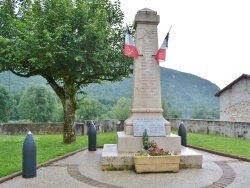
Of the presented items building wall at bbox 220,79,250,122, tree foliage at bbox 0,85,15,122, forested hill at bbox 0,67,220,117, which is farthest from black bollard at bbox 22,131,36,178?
forested hill at bbox 0,67,220,117

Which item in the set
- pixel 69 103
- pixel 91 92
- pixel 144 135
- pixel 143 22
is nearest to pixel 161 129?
pixel 144 135

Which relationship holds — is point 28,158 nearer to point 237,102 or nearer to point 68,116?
point 68,116

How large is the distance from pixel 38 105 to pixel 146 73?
44.7 meters

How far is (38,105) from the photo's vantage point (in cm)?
5016

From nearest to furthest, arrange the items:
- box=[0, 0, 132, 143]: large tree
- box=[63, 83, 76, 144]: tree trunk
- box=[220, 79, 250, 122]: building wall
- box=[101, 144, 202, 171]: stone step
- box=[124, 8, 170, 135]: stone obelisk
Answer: box=[101, 144, 202, 171]: stone step < box=[124, 8, 170, 135]: stone obelisk < box=[0, 0, 132, 143]: large tree < box=[63, 83, 76, 144]: tree trunk < box=[220, 79, 250, 122]: building wall

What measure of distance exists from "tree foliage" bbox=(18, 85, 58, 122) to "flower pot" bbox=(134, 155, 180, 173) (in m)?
44.3

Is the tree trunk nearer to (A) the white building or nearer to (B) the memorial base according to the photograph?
(B) the memorial base

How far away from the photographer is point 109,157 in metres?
7.40

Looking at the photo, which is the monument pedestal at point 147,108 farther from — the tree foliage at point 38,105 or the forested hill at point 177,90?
the forested hill at point 177,90

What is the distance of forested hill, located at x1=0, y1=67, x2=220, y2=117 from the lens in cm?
8288

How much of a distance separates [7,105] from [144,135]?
32.1 m

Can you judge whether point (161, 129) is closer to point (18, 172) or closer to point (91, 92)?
point (18, 172)

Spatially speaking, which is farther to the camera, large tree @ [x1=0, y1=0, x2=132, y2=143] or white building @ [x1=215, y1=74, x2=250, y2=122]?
white building @ [x1=215, y1=74, x2=250, y2=122]

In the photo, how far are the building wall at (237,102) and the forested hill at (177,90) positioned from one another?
167 ft
